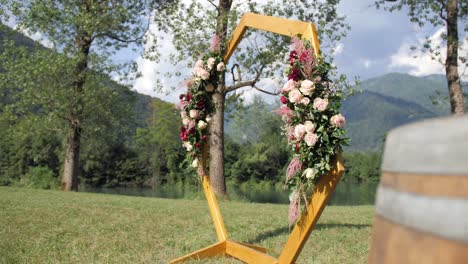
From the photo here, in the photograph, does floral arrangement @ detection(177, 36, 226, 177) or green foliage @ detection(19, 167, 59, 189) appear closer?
floral arrangement @ detection(177, 36, 226, 177)

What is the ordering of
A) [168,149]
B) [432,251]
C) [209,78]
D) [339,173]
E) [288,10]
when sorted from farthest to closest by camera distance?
[168,149]
[288,10]
[209,78]
[339,173]
[432,251]

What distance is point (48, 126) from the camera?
21703 millimetres

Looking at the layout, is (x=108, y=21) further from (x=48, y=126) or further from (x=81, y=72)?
(x=48, y=126)

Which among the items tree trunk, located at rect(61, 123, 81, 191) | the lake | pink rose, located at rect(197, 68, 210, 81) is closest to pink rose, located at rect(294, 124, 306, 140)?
pink rose, located at rect(197, 68, 210, 81)

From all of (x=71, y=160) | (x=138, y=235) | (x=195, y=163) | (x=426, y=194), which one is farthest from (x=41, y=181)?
(x=426, y=194)

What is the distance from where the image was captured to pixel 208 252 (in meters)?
6.55

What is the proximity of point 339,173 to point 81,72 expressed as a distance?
18.4 m

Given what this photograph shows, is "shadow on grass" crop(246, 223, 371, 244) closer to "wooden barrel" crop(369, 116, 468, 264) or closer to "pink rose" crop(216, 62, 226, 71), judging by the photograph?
"pink rose" crop(216, 62, 226, 71)

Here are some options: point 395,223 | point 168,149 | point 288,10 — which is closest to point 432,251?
point 395,223

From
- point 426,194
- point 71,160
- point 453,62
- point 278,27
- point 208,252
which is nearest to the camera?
point 426,194

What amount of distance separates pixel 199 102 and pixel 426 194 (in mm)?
6459

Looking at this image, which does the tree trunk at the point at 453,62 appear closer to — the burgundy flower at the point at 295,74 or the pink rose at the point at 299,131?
the burgundy flower at the point at 295,74

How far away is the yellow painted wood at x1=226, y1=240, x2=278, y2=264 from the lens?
5.77m

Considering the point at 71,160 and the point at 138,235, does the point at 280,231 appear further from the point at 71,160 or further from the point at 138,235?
the point at 71,160
